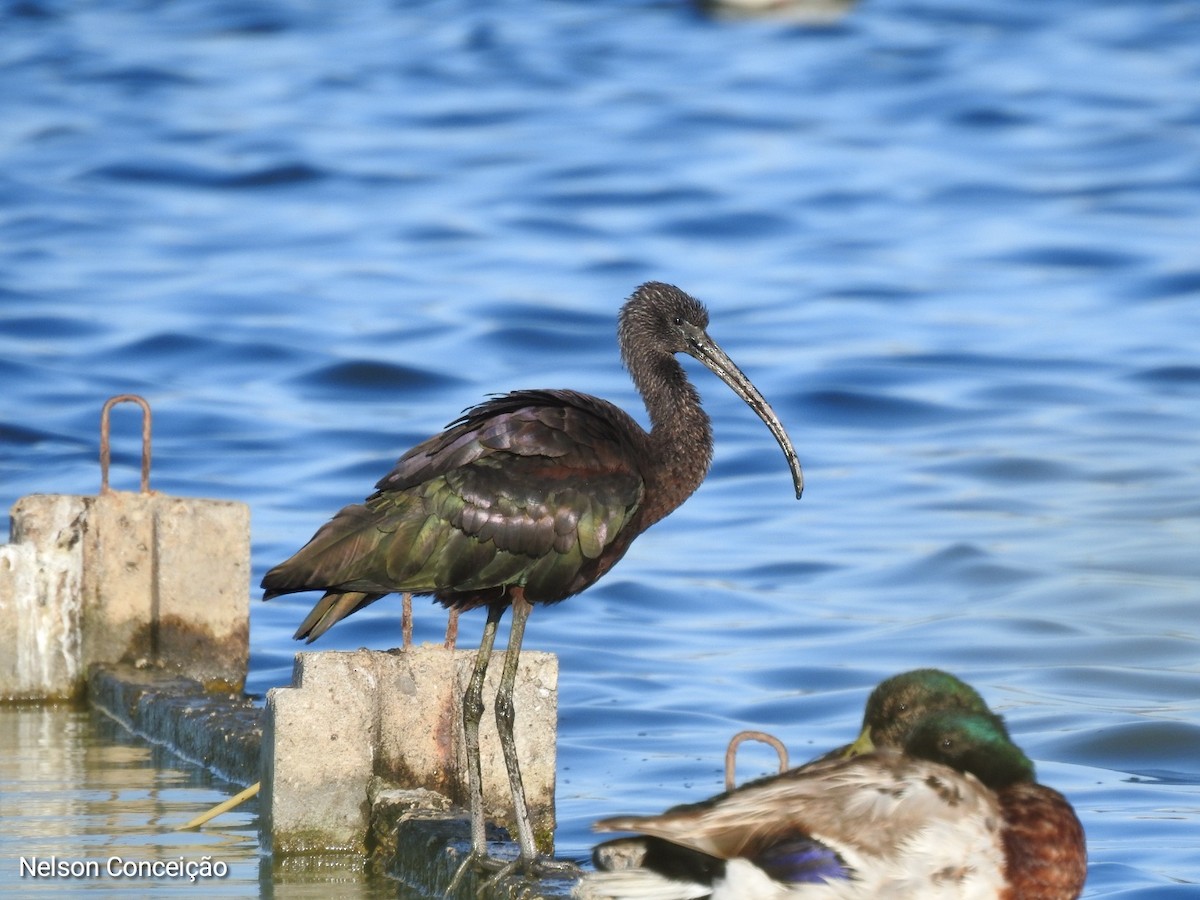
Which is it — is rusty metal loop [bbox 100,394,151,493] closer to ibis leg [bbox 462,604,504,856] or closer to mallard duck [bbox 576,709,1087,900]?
ibis leg [bbox 462,604,504,856]

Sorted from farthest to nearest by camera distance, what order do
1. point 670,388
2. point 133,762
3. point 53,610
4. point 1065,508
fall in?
point 1065,508 → point 53,610 → point 133,762 → point 670,388

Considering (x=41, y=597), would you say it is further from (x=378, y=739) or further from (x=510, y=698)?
(x=510, y=698)

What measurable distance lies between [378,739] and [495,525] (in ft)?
3.86

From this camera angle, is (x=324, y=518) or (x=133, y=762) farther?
(x=324, y=518)

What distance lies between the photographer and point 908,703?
7.41m

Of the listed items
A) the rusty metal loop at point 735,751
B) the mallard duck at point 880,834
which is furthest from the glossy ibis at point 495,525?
the mallard duck at point 880,834

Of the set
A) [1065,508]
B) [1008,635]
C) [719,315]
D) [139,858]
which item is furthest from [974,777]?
[719,315]

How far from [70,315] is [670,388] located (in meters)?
22.7

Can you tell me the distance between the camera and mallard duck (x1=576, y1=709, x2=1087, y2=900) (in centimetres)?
686

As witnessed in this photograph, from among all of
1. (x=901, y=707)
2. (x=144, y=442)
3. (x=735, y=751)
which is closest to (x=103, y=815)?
(x=144, y=442)

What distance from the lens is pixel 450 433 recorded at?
9516mm

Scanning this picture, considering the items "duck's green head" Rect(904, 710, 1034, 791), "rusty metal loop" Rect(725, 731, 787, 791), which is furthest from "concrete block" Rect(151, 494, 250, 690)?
"duck's green head" Rect(904, 710, 1034, 791)

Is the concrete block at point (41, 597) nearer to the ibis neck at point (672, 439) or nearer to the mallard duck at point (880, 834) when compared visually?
the ibis neck at point (672, 439)

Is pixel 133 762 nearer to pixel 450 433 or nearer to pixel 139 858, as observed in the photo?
pixel 139 858
